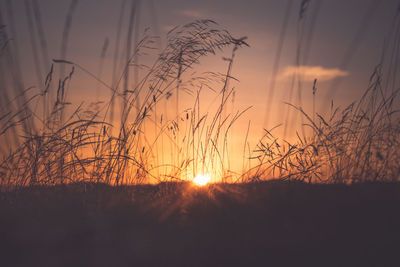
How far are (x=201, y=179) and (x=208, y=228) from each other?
1024 mm

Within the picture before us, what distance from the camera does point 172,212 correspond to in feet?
4.92

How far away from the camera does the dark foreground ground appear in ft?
3.62

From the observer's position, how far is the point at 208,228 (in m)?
1.33

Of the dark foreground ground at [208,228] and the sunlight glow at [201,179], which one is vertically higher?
the sunlight glow at [201,179]

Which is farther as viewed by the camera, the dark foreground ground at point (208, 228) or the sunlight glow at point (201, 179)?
the sunlight glow at point (201, 179)

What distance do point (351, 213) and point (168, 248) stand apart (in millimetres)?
926

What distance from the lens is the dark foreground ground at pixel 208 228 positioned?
110 centimetres

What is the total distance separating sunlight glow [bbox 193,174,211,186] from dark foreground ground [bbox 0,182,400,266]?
0.32m

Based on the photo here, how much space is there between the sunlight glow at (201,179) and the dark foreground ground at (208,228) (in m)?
0.32

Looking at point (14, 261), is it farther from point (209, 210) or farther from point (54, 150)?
point (54, 150)

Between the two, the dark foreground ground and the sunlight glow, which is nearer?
the dark foreground ground

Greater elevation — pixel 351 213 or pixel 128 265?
pixel 351 213

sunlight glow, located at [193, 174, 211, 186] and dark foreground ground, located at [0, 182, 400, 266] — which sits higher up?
sunlight glow, located at [193, 174, 211, 186]

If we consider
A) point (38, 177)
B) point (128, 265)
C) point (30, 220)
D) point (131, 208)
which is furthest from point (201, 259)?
point (38, 177)
